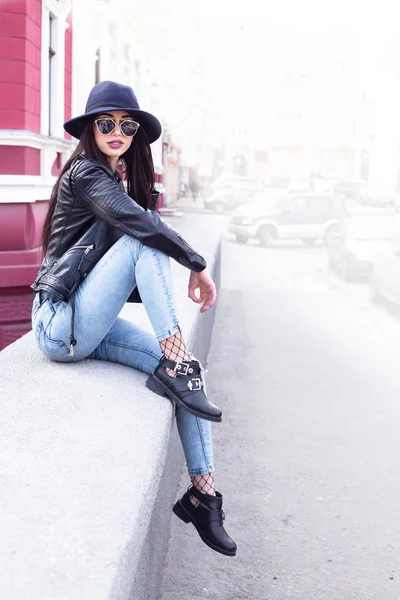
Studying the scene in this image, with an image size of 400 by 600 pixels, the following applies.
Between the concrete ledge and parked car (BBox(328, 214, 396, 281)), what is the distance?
1106cm

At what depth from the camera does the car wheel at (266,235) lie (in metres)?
22.7

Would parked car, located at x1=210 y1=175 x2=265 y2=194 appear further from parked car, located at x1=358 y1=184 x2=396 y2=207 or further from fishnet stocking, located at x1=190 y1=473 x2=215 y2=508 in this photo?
fishnet stocking, located at x1=190 y1=473 x2=215 y2=508

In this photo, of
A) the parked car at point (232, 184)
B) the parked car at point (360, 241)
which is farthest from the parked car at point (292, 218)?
the parked car at point (232, 184)

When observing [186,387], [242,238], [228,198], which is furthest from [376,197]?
[186,387]

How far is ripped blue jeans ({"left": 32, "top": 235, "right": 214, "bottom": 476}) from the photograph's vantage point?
3010mm

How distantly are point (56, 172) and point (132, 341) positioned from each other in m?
5.98

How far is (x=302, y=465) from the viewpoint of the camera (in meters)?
4.64

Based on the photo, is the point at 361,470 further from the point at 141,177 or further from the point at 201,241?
the point at 201,241

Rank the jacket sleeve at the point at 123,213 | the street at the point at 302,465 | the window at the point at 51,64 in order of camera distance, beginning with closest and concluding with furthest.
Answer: the jacket sleeve at the point at 123,213 → the street at the point at 302,465 → the window at the point at 51,64

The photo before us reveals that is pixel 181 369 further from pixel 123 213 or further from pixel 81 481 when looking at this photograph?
pixel 81 481

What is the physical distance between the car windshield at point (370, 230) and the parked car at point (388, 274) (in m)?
2.61

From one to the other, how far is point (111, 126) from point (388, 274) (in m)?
8.22

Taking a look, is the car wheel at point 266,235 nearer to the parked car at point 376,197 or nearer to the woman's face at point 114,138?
the woman's face at point 114,138

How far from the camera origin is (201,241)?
11461 mm
